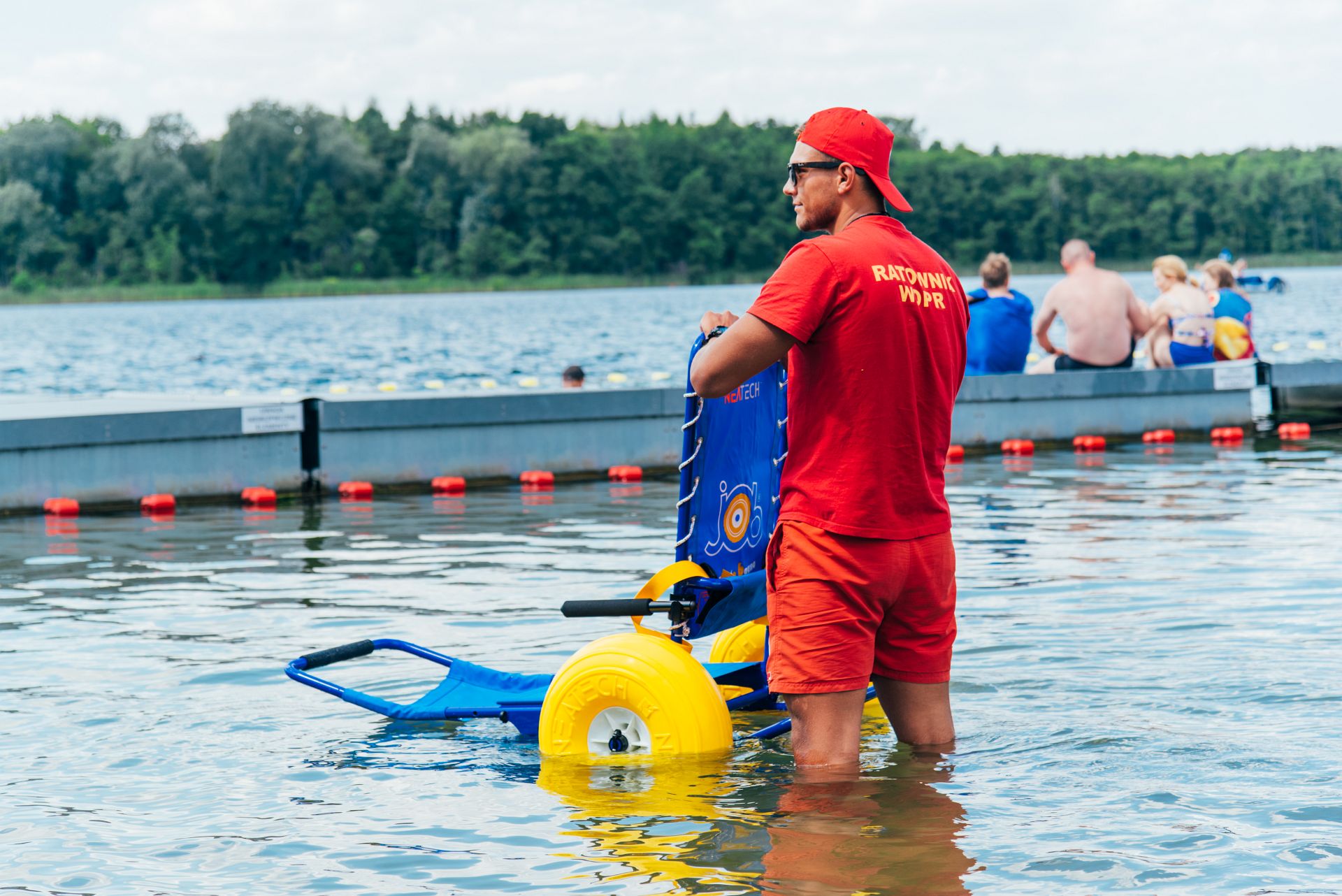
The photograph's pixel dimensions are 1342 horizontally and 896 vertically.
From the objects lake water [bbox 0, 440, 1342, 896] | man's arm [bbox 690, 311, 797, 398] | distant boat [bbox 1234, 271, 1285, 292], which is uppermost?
distant boat [bbox 1234, 271, 1285, 292]

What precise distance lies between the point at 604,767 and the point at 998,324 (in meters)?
11.4

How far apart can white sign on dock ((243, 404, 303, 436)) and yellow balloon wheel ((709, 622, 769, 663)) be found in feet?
23.9

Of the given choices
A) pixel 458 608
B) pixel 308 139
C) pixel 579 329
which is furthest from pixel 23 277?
pixel 458 608

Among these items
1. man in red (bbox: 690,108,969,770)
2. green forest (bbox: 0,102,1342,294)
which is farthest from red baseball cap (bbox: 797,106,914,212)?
green forest (bbox: 0,102,1342,294)

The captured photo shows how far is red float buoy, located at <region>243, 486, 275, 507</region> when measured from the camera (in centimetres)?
1258

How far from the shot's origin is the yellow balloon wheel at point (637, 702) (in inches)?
202

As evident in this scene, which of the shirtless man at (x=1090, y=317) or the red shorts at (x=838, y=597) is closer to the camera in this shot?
the red shorts at (x=838, y=597)

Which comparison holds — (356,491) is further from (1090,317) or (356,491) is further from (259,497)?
(1090,317)

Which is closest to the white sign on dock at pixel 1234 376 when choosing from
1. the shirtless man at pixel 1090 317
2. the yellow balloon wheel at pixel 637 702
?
the shirtless man at pixel 1090 317

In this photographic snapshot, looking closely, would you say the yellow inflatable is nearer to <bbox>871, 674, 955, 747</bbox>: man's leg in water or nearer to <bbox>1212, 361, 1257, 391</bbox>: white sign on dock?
<bbox>1212, 361, 1257, 391</bbox>: white sign on dock

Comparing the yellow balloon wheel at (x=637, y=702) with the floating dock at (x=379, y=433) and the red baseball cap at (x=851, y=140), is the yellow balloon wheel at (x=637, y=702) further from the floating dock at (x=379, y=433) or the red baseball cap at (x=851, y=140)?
the floating dock at (x=379, y=433)

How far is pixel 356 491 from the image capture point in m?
12.9

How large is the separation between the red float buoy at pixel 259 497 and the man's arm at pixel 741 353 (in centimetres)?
893

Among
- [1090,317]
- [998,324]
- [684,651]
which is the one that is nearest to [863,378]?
[684,651]
